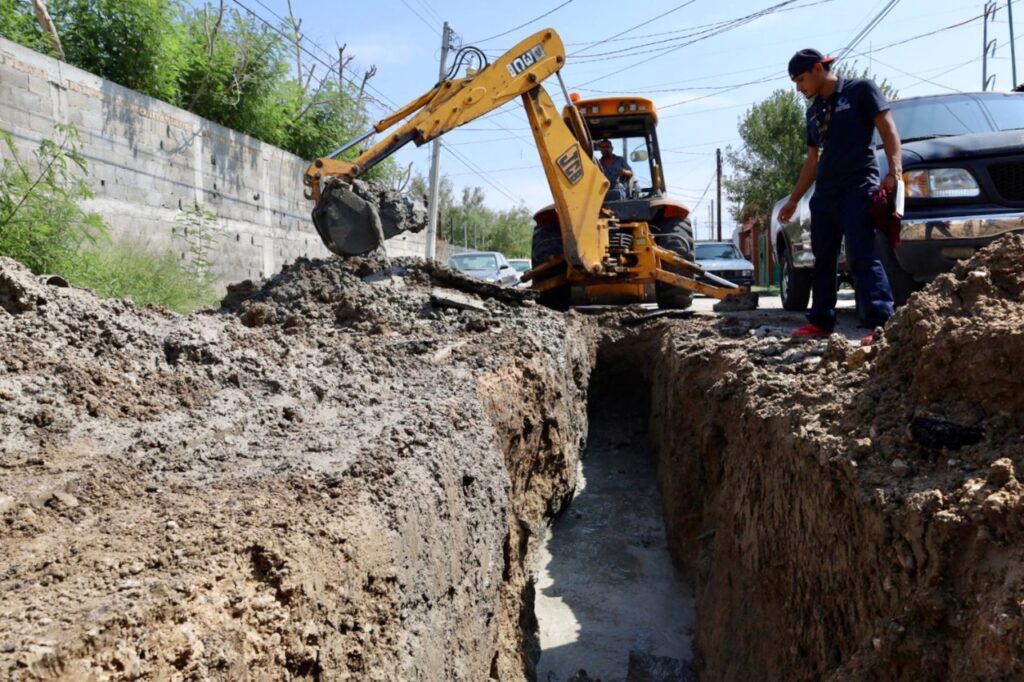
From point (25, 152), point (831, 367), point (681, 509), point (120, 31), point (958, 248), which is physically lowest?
point (681, 509)

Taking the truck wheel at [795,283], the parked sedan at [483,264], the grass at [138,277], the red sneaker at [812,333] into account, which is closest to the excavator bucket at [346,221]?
the grass at [138,277]

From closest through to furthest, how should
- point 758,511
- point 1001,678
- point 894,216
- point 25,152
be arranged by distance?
point 1001,678 < point 758,511 < point 894,216 < point 25,152

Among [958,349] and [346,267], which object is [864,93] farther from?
[346,267]

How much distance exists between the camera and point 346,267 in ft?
20.4

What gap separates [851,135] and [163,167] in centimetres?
782

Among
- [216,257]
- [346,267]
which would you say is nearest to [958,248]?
[346,267]

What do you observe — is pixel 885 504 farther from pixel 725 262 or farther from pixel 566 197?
pixel 725 262

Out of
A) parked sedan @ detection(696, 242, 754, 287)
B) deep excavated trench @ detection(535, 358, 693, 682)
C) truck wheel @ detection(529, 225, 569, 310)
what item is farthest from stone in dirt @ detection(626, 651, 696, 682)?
parked sedan @ detection(696, 242, 754, 287)

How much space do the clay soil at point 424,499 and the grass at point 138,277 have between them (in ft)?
9.32

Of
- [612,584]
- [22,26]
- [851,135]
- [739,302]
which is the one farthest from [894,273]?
[22,26]

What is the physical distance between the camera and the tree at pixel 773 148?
24.6m

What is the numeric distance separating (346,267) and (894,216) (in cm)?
397

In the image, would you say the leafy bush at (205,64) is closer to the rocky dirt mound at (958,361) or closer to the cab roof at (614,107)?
the cab roof at (614,107)

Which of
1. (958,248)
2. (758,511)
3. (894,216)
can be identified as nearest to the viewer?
(758,511)
